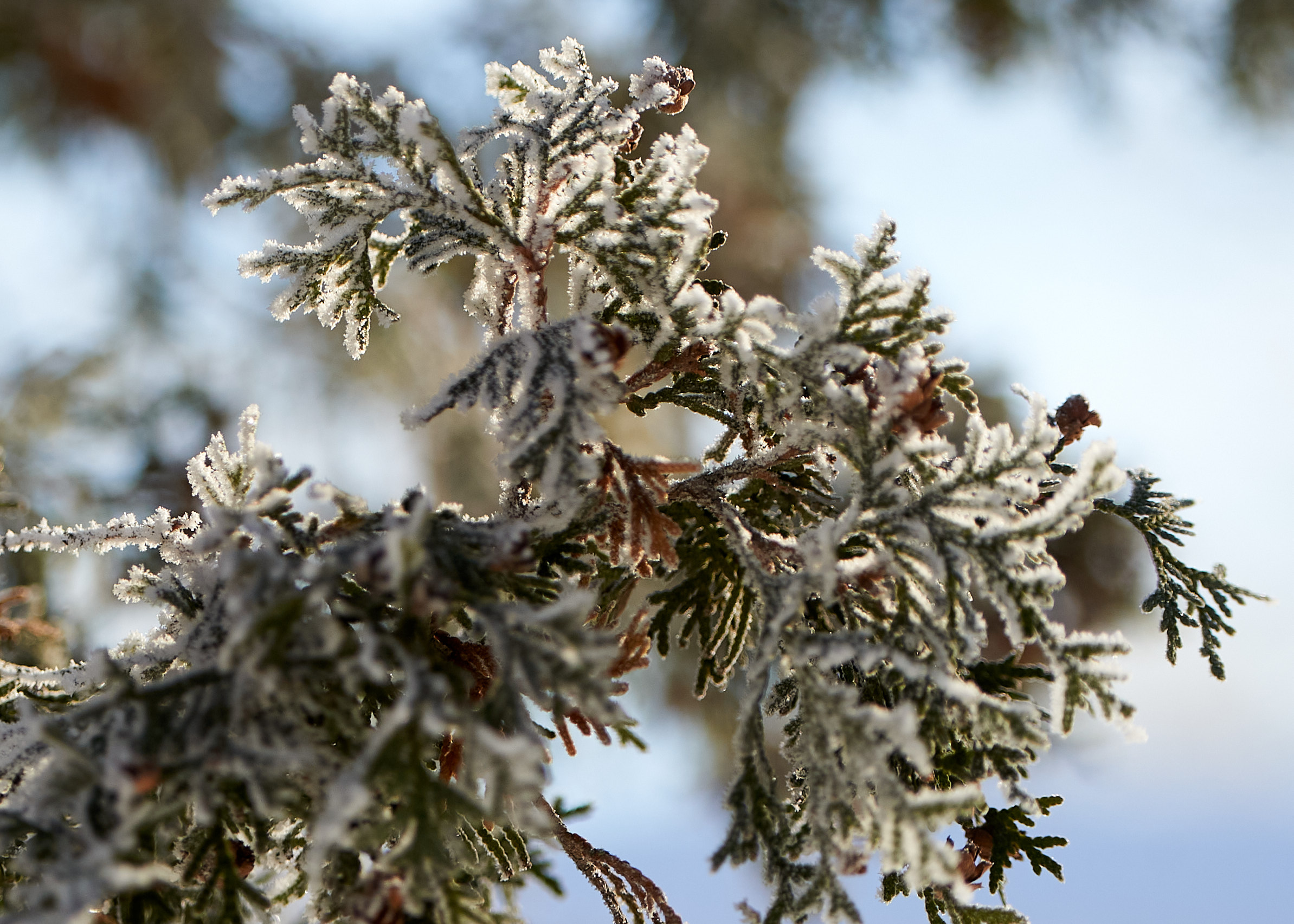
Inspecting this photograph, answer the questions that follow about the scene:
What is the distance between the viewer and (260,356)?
6062 mm

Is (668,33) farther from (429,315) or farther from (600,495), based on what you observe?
(600,495)

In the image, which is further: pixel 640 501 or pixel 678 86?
pixel 678 86

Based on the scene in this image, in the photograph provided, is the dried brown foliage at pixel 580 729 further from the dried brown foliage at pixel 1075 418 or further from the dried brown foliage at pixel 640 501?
the dried brown foliage at pixel 1075 418

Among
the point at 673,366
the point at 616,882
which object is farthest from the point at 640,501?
the point at 616,882

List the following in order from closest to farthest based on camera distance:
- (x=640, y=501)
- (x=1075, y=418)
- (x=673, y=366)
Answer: (x=640, y=501) < (x=673, y=366) < (x=1075, y=418)

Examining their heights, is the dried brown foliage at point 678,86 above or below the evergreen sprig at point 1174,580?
above

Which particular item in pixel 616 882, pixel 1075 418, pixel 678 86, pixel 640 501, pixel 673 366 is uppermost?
pixel 678 86

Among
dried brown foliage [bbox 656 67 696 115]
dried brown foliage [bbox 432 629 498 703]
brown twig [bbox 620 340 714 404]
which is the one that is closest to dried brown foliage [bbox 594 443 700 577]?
brown twig [bbox 620 340 714 404]

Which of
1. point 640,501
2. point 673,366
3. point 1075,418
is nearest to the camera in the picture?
point 640,501

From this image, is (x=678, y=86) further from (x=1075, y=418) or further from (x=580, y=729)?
(x=580, y=729)

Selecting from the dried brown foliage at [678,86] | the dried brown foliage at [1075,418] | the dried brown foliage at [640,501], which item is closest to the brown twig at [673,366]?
the dried brown foliage at [640,501]

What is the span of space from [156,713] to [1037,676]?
1.04 metres

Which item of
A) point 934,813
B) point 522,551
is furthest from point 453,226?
point 934,813

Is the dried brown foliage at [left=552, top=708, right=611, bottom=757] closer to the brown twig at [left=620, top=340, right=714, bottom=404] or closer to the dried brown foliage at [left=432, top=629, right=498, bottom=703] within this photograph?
the dried brown foliage at [left=432, top=629, right=498, bottom=703]
